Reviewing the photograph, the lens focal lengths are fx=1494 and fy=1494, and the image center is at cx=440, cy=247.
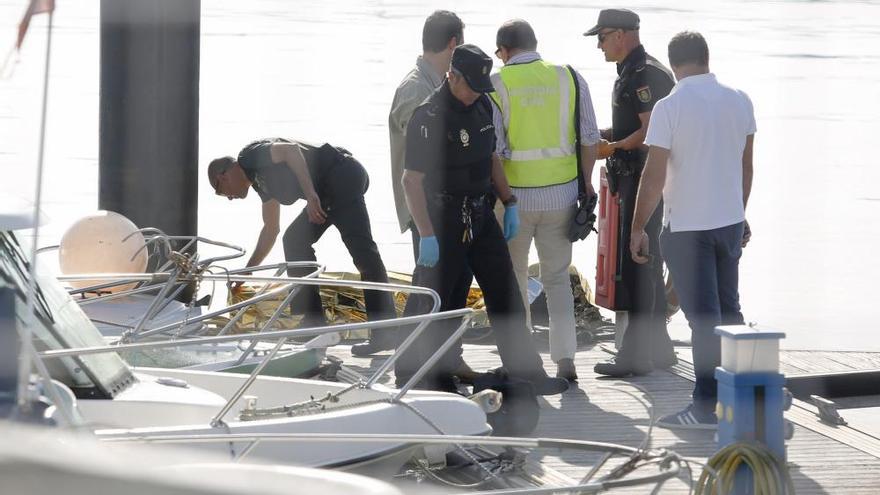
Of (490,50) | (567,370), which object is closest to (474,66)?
(567,370)

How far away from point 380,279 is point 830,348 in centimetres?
241

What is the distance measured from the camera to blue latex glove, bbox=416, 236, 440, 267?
6.32 metres

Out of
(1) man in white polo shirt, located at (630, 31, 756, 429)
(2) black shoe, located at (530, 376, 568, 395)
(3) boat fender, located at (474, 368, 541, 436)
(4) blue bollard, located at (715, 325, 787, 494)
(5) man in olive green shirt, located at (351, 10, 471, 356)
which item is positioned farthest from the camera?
(5) man in olive green shirt, located at (351, 10, 471, 356)

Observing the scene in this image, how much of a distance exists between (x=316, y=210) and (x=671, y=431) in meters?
2.36

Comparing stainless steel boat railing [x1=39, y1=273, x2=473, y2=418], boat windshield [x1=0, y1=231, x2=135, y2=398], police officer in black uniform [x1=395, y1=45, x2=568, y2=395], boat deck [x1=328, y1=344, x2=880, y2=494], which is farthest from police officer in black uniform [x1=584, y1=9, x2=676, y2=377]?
boat windshield [x1=0, y1=231, x2=135, y2=398]

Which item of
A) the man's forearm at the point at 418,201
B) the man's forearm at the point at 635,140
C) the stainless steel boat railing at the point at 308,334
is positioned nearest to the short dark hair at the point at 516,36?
the man's forearm at the point at 635,140

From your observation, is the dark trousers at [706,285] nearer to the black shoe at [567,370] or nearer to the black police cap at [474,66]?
the black shoe at [567,370]

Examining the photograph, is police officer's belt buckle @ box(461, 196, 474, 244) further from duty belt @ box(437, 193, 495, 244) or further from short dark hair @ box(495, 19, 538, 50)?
short dark hair @ box(495, 19, 538, 50)

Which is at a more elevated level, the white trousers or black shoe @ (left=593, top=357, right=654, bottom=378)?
the white trousers

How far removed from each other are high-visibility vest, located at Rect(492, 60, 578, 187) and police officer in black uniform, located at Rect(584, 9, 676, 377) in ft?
1.29

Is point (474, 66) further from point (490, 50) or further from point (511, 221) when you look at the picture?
point (490, 50)

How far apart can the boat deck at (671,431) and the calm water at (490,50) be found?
110 cm

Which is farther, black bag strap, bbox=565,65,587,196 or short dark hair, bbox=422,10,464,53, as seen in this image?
short dark hair, bbox=422,10,464,53

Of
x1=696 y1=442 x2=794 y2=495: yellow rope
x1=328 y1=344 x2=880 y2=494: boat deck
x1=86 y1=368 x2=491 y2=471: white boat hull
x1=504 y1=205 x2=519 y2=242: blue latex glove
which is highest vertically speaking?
x1=504 y1=205 x2=519 y2=242: blue latex glove
